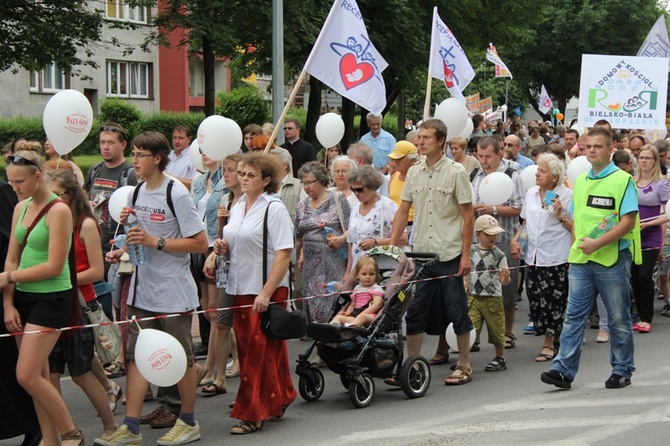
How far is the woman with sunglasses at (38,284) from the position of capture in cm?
620

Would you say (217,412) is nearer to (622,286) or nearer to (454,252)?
(454,252)

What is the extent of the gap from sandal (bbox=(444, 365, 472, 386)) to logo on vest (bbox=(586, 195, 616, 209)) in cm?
170

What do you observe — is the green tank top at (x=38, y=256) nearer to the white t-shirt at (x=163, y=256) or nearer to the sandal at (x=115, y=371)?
the white t-shirt at (x=163, y=256)

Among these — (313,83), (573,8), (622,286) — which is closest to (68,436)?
(622,286)

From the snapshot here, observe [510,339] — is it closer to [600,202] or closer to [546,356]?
[546,356]

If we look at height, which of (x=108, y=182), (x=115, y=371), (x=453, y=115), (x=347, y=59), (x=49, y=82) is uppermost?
(x=49, y=82)

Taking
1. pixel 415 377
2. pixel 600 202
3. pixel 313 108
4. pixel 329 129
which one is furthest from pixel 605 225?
pixel 313 108

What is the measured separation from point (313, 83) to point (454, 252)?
73.1 feet

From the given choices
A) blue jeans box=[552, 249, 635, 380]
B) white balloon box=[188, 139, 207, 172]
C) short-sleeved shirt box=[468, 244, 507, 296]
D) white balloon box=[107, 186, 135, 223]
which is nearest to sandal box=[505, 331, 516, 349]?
short-sleeved shirt box=[468, 244, 507, 296]

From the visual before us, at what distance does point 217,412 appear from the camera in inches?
305

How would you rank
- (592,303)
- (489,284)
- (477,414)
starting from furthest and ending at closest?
(489,284) → (592,303) → (477,414)

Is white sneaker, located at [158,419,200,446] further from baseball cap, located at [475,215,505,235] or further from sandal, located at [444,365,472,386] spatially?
baseball cap, located at [475,215,505,235]

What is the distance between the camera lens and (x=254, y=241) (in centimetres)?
710

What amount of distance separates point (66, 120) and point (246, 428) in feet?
10.9
